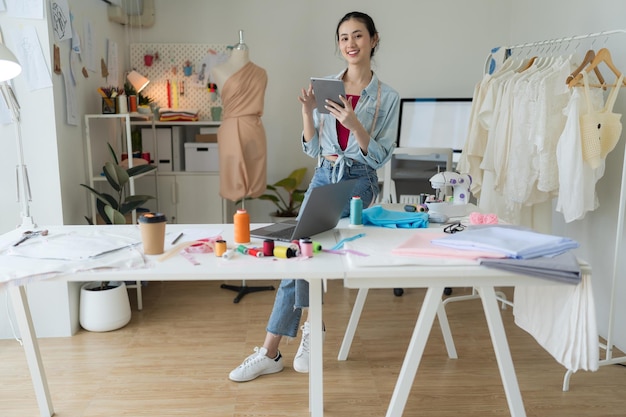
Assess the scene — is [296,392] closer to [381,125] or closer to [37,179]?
[381,125]

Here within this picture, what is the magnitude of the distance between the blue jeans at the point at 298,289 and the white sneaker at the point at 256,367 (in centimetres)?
15

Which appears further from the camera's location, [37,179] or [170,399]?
[37,179]

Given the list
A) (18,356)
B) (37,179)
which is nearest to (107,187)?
(37,179)

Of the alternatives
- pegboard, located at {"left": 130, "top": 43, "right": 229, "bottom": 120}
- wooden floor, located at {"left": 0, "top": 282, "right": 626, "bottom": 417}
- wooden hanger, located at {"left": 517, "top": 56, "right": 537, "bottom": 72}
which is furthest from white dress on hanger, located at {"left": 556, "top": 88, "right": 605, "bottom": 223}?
pegboard, located at {"left": 130, "top": 43, "right": 229, "bottom": 120}

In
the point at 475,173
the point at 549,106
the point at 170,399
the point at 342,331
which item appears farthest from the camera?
the point at 475,173

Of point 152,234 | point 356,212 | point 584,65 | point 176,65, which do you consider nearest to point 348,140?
point 356,212

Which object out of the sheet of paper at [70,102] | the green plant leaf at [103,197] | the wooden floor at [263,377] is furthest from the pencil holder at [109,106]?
the wooden floor at [263,377]

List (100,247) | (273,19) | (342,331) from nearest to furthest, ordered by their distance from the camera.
Result: (100,247), (342,331), (273,19)

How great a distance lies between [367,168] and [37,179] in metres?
1.64

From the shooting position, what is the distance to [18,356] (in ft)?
8.30

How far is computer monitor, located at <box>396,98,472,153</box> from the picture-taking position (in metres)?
4.01

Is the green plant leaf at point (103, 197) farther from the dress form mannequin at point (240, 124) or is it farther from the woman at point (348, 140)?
the woman at point (348, 140)

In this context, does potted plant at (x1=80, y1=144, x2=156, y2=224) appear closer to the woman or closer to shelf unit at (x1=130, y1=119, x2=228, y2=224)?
shelf unit at (x1=130, y1=119, x2=228, y2=224)

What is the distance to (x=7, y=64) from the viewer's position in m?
1.76
